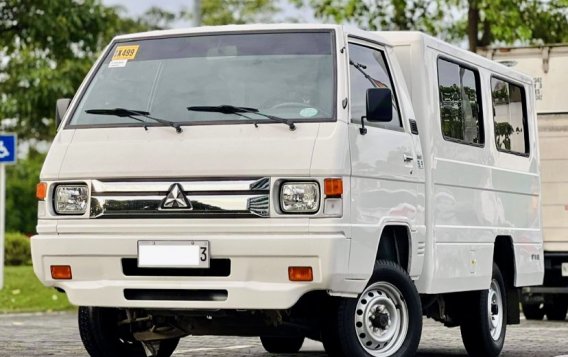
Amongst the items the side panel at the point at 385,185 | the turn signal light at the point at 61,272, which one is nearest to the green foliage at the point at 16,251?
the side panel at the point at 385,185

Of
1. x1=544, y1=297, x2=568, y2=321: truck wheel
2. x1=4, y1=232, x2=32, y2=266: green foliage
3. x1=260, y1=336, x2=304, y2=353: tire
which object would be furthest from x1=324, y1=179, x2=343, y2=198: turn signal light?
x1=4, y1=232, x2=32, y2=266: green foliage

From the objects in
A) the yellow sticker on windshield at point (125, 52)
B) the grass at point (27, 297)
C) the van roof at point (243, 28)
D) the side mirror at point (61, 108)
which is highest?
the van roof at point (243, 28)

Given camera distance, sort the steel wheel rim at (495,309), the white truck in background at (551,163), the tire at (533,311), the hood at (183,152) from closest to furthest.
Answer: the hood at (183,152)
the steel wheel rim at (495,309)
the white truck in background at (551,163)
the tire at (533,311)

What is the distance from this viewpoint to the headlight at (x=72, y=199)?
9516mm

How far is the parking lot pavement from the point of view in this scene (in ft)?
39.8

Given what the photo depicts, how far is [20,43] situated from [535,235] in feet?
48.5

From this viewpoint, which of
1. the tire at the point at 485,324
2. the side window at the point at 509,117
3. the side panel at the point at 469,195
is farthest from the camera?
the side window at the point at 509,117

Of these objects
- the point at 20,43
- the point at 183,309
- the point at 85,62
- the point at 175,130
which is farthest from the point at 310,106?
the point at 85,62

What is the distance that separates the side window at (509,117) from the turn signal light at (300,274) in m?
3.58

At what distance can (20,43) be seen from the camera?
84.8 feet

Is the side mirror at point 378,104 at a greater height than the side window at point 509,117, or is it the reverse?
the side window at point 509,117

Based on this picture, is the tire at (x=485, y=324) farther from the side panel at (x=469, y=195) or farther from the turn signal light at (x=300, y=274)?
the turn signal light at (x=300, y=274)

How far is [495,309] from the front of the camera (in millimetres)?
12156

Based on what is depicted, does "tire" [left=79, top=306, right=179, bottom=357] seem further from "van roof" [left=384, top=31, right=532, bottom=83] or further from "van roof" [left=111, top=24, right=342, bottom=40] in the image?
"van roof" [left=384, top=31, right=532, bottom=83]
